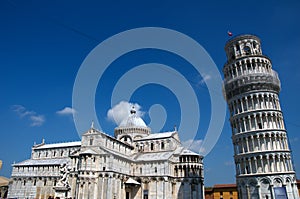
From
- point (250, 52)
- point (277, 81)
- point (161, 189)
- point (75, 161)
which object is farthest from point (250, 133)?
point (75, 161)

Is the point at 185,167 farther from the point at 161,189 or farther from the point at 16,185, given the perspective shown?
the point at 16,185

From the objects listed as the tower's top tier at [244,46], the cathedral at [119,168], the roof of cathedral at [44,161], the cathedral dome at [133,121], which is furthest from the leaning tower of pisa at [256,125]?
the roof of cathedral at [44,161]

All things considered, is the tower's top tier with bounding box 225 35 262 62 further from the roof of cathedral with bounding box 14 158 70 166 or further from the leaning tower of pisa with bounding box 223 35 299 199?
the roof of cathedral with bounding box 14 158 70 166

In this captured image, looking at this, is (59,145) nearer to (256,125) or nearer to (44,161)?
(44,161)

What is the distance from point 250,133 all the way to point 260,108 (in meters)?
4.70

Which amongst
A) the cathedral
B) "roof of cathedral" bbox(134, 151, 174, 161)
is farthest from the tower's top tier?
"roof of cathedral" bbox(134, 151, 174, 161)

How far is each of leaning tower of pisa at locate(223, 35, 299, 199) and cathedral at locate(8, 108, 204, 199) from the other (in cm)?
1599

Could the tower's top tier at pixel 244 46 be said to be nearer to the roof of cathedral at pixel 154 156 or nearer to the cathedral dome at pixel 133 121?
the roof of cathedral at pixel 154 156

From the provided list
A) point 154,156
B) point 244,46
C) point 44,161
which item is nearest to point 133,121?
point 154,156

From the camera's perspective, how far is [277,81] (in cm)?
4041

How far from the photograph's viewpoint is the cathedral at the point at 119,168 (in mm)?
45812

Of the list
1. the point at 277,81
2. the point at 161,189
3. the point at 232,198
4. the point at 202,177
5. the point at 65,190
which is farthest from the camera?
the point at 232,198

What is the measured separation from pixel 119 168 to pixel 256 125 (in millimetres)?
29043

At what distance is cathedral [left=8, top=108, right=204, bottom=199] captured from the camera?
1804 inches
